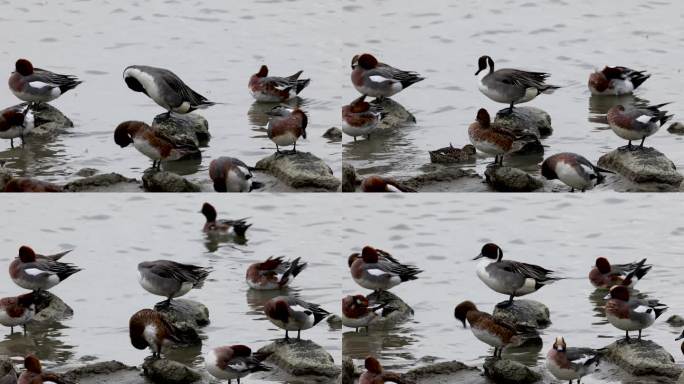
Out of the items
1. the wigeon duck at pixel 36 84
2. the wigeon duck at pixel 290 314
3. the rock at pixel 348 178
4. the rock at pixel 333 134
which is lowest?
the wigeon duck at pixel 290 314

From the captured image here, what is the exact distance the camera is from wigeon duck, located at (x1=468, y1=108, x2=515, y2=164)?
1398 cm

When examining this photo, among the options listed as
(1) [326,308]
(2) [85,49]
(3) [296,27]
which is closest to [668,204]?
(1) [326,308]

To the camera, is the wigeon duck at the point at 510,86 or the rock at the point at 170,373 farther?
the wigeon duck at the point at 510,86

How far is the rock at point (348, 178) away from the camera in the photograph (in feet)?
46.4

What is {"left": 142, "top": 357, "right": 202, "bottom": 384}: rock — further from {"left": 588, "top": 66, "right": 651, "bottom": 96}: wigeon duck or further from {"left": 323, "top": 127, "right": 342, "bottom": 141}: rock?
{"left": 588, "top": 66, "right": 651, "bottom": 96}: wigeon duck

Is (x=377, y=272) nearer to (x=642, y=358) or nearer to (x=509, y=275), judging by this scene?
(x=509, y=275)

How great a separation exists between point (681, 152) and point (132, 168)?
17.9 feet

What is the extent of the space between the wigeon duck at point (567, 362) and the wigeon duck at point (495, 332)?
521 mm

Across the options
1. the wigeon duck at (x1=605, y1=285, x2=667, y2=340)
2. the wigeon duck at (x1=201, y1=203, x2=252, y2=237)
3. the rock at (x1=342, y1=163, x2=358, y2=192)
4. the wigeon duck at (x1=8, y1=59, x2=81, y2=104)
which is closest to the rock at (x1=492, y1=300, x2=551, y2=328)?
the wigeon duck at (x1=605, y1=285, x2=667, y2=340)

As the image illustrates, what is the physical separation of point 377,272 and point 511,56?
548 centimetres

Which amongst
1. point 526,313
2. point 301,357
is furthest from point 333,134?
point 301,357

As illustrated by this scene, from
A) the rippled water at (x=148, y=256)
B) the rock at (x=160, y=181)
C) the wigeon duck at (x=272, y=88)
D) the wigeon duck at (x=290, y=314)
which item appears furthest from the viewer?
the wigeon duck at (x=272, y=88)

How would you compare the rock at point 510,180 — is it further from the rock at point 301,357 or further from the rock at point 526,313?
the rock at point 301,357

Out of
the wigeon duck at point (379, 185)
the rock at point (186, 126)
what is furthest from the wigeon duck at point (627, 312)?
the rock at point (186, 126)
